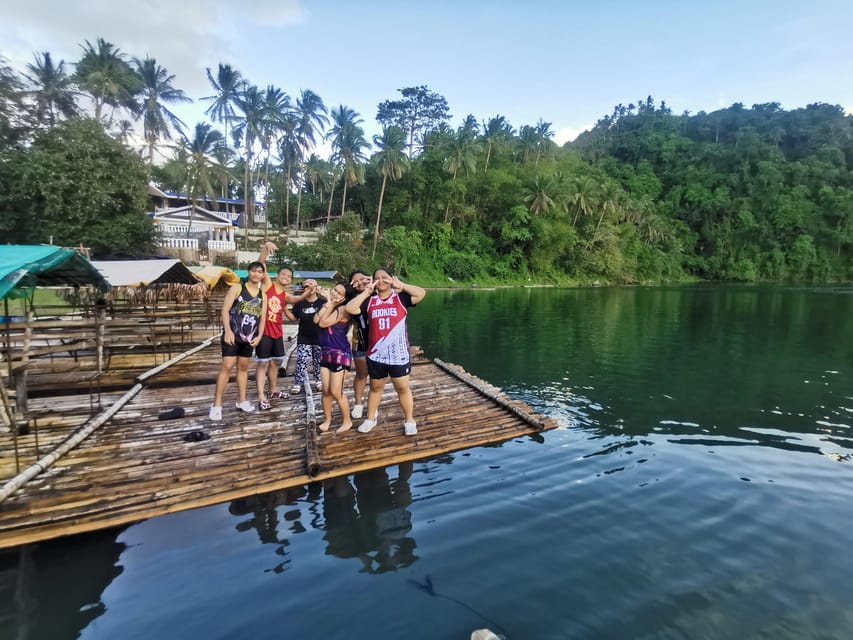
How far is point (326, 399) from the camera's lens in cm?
624

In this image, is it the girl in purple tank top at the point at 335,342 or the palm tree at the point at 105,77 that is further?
the palm tree at the point at 105,77

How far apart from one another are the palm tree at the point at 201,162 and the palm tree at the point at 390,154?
1502cm

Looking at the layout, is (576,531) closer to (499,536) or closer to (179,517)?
(499,536)

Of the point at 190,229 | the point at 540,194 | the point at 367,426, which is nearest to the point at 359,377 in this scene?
the point at 367,426

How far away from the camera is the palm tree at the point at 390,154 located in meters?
45.5

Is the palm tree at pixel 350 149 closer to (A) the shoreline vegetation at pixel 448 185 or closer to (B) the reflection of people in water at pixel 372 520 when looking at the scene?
(A) the shoreline vegetation at pixel 448 185

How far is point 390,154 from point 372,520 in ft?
148

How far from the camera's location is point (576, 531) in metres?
4.69

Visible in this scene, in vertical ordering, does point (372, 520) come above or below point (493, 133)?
below

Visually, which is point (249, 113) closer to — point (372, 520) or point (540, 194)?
point (540, 194)

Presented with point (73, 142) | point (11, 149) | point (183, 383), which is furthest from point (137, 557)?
point (11, 149)

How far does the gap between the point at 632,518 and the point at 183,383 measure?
7420 millimetres

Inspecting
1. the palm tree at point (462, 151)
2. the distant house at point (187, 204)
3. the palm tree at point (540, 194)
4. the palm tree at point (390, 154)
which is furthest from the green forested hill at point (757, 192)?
the distant house at point (187, 204)

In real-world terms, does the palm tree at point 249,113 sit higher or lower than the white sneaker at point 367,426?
higher
